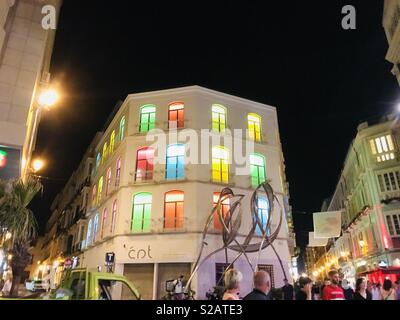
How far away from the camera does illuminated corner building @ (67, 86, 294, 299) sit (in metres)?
19.7

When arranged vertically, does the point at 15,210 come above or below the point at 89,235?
below

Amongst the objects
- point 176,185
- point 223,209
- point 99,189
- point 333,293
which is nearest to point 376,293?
point 333,293

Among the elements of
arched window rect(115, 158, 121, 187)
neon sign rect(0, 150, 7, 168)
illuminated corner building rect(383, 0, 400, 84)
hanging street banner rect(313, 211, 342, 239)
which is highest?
illuminated corner building rect(383, 0, 400, 84)

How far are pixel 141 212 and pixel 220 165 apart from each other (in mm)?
6517

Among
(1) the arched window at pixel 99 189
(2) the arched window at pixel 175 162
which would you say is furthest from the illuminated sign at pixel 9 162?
(1) the arched window at pixel 99 189

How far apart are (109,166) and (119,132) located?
9.86 ft

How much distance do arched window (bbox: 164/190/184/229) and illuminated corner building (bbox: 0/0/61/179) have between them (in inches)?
398

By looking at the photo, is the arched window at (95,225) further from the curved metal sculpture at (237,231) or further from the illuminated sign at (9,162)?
the illuminated sign at (9,162)

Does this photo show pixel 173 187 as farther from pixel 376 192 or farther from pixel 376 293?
pixel 376 192

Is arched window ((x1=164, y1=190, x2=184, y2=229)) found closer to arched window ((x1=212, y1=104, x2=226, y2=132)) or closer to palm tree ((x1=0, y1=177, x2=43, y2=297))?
arched window ((x1=212, y1=104, x2=226, y2=132))

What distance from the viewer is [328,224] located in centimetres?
2027

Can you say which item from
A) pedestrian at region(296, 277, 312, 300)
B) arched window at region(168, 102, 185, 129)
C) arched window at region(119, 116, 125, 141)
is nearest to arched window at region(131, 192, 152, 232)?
arched window at region(168, 102, 185, 129)

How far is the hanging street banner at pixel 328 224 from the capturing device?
65.4ft
